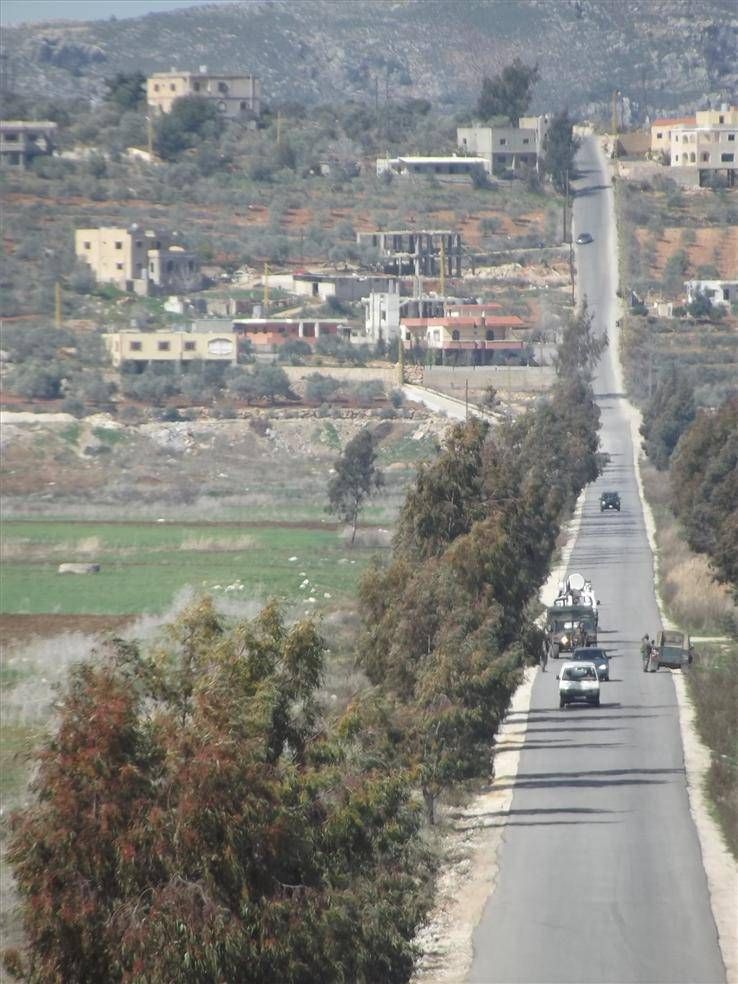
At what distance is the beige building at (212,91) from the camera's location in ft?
584

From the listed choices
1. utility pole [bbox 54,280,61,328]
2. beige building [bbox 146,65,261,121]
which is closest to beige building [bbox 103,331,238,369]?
utility pole [bbox 54,280,61,328]

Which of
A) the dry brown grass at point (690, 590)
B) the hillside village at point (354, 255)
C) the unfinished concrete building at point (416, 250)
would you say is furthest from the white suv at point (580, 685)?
the unfinished concrete building at point (416, 250)

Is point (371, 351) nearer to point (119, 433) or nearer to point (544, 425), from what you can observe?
point (119, 433)

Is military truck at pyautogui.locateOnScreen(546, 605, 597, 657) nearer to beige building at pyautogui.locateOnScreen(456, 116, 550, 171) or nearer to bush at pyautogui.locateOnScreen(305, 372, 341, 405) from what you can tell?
bush at pyautogui.locateOnScreen(305, 372, 341, 405)

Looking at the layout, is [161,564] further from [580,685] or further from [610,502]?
[580,685]

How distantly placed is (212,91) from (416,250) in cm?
4788

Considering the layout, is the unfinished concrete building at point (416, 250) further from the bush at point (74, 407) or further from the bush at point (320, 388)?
the bush at point (74, 407)

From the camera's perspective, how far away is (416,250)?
140m

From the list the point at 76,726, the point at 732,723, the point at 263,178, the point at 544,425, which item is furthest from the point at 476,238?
the point at 76,726

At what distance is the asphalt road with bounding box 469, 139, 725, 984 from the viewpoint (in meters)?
20.2

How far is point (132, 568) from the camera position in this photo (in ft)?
201

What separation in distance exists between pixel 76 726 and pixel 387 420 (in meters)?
85.0

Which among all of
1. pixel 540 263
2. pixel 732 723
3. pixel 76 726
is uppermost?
pixel 540 263

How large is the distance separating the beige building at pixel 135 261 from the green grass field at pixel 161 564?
2210 inches
